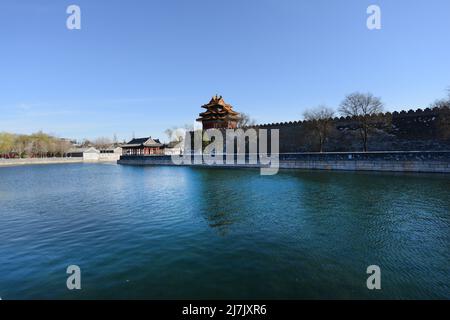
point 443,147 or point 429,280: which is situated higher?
point 443,147

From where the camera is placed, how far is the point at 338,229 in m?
8.64

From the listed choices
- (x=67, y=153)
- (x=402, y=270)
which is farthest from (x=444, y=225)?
(x=67, y=153)

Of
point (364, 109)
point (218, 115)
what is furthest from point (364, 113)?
point (218, 115)

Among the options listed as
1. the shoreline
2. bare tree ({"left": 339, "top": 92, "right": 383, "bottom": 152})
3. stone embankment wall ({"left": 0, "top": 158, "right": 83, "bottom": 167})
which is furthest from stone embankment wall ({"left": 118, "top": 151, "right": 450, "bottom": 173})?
stone embankment wall ({"left": 0, "top": 158, "right": 83, "bottom": 167})

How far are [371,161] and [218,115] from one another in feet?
101

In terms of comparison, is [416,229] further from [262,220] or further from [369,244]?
[262,220]

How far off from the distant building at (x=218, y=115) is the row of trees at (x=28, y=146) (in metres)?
49.1

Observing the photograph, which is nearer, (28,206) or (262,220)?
(262,220)

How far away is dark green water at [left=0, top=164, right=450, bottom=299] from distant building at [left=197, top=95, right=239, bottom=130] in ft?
123

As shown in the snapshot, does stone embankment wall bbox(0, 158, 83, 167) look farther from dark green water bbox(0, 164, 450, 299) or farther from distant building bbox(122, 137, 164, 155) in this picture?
dark green water bbox(0, 164, 450, 299)

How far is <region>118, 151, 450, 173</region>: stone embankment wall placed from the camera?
21922mm

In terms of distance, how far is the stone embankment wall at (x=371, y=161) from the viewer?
2192 cm

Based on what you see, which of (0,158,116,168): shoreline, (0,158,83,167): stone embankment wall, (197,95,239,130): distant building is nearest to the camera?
(197,95,239,130): distant building

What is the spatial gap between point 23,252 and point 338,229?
943 centimetres
